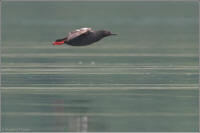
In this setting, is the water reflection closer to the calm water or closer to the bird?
the calm water

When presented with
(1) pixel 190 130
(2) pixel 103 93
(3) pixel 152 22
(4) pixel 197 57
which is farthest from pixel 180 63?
(3) pixel 152 22

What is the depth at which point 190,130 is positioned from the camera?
501 inches

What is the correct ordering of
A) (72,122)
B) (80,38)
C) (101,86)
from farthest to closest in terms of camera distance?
(80,38) < (101,86) < (72,122)

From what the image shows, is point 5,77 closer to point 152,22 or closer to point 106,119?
point 106,119

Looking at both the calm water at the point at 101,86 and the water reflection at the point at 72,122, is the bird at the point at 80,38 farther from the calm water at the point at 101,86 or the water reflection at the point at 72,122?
the water reflection at the point at 72,122

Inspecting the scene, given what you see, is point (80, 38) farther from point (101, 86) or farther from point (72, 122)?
point (72, 122)

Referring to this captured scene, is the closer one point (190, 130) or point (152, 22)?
point (190, 130)

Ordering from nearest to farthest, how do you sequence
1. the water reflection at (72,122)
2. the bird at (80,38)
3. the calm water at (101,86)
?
the water reflection at (72,122) → the calm water at (101,86) → the bird at (80,38)

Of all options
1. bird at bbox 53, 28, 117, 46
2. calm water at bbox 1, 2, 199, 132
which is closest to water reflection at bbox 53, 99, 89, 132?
calm water at bbox 1, 2, 199, 132

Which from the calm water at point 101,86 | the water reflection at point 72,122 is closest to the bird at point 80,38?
the calm water at point 101,86

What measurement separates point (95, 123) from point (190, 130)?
4.95ft

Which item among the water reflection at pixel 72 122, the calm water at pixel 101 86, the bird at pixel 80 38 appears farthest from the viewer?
the bird at pixel 80 38

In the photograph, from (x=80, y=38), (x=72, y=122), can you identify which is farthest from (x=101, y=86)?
(x=72, y=122)

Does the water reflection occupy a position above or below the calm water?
below
